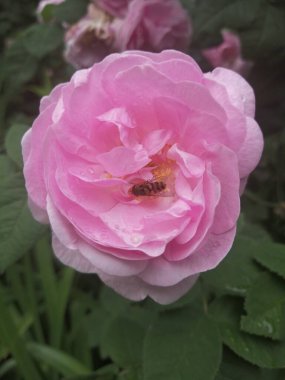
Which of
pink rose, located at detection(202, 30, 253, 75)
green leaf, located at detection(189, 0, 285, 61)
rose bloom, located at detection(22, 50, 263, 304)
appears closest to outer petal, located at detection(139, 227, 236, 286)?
rose bloom, located at detection(22, 50, 263, 304)

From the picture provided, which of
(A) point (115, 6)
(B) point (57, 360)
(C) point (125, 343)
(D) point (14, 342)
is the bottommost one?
(B) point (57, 360)

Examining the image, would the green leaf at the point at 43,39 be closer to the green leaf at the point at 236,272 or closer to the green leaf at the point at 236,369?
the green leaf at the point at 236,272

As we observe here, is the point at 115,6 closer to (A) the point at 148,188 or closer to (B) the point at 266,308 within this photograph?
(A) the point at 148,188

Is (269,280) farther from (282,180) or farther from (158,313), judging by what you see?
(282,180)

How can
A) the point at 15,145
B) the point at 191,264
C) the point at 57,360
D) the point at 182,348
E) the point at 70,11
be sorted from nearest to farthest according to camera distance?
the point at 191,264, the point at 182,348, the point at 15,145, the point at 70,11, the point at 57,360

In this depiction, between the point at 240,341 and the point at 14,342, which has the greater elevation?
the point at 240,341

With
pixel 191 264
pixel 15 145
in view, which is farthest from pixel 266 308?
pixel 15 145

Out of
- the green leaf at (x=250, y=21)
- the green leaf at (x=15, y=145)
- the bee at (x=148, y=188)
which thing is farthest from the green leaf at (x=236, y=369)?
the green leaf at (x=250, y=21)
